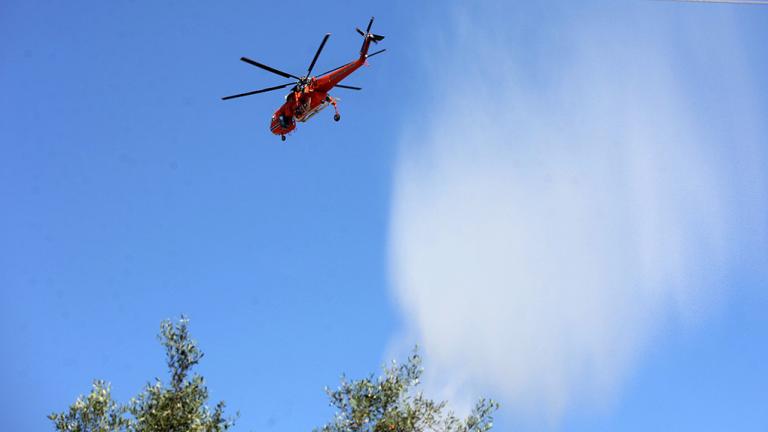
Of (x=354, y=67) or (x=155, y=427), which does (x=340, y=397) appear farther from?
(x=354, y=67)

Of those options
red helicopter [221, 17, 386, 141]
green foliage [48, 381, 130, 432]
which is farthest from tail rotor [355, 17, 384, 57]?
green foliage [48, 381, 130, 432]

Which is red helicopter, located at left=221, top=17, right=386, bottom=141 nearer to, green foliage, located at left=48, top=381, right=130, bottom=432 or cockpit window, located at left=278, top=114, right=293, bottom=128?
cockpit window, located at left=278, top=114, right=293, bottom=128

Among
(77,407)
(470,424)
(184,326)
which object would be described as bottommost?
(470,424)

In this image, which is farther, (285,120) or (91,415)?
(285,120)

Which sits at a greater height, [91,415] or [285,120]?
[285,120]

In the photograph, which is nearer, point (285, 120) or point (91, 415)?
point (91, 415)

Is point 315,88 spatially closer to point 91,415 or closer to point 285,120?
point 285,120

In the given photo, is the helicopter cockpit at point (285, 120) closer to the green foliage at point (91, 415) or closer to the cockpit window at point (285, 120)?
the cockpit window at point (285, 120)

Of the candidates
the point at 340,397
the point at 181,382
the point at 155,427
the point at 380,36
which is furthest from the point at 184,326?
the point at 380,36

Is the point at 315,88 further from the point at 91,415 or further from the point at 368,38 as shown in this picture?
the point at 91,415

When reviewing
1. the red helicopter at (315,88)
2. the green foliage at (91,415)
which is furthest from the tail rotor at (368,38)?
the green foliage at (91,415)

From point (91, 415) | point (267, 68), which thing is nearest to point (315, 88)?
point (267, 68)

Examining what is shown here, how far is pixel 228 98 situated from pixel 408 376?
21.0m

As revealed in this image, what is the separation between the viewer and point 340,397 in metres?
27.9
